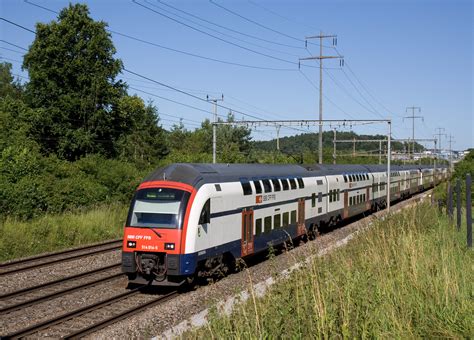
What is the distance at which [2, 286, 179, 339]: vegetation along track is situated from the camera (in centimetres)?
1094

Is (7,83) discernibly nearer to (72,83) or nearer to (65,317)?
(72,83)

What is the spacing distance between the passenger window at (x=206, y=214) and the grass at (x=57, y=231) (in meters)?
8.86

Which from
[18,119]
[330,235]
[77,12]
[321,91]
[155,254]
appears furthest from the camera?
[321,91]

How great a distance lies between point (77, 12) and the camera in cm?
4338

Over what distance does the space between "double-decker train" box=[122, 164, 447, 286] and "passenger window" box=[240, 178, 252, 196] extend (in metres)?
0.02

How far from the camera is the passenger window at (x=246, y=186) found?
1681 cm

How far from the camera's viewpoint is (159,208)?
14.1 meters

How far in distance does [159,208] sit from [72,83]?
1247 inches

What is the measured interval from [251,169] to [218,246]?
3.98 metres

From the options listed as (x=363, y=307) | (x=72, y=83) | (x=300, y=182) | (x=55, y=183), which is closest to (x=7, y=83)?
(x=72, y=83)

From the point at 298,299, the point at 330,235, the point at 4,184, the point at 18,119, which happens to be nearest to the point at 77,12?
the point at 18,119

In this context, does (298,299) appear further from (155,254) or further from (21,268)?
(21,268)

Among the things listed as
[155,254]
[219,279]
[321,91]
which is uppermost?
[321,91]

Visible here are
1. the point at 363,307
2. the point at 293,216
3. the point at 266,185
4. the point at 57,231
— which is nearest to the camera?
the point at 363,307
